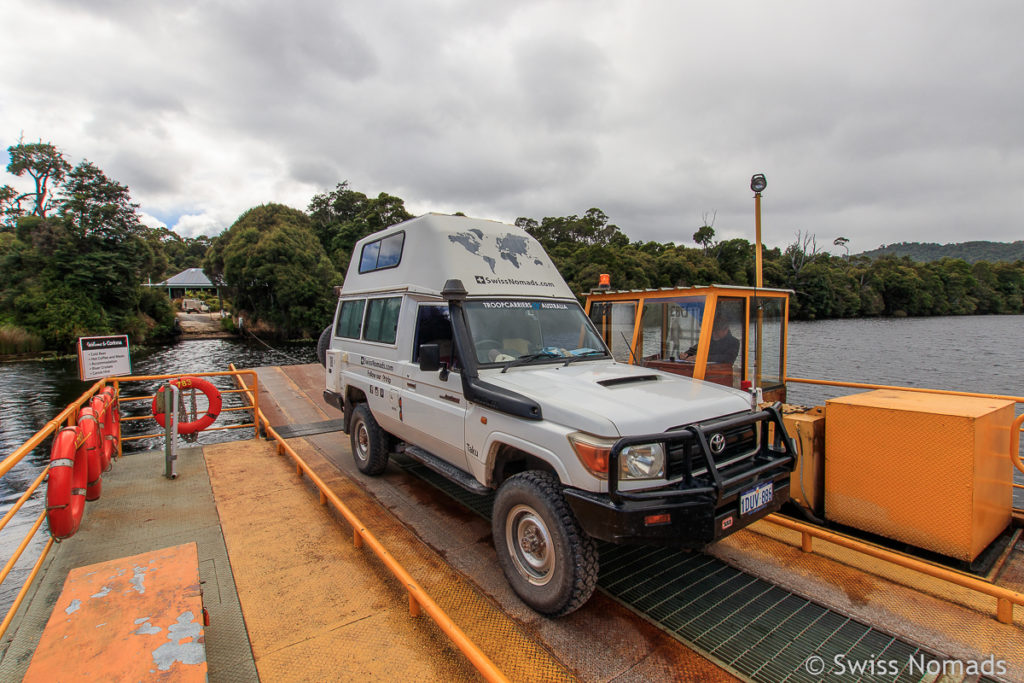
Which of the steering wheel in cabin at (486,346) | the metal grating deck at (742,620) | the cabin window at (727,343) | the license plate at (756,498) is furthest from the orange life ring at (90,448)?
the cabin window at (727,343)

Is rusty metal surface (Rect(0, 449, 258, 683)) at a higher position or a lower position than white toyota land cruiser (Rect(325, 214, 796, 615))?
lower

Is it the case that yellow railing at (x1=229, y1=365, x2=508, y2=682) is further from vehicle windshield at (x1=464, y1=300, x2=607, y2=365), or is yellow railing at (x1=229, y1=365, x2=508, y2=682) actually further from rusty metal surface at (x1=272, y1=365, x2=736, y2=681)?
vehicle windshield at (x1=464, y1=300, x2=607, y2=365)

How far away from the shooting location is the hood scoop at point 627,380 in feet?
11.3

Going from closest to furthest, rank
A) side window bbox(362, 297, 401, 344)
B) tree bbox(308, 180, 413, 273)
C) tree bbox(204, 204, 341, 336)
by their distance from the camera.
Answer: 1. side window bbox(362, 297, 401, 344)
2. tree bbox(204, 204, 341, 336)
3. tree bbox(308, 180, 413, 273)

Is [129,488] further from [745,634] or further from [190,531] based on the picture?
[745,634]

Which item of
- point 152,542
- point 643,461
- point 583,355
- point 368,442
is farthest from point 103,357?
point 643,461

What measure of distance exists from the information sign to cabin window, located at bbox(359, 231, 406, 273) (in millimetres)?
3395

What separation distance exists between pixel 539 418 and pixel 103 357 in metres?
6.55

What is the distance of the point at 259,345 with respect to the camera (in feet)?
135

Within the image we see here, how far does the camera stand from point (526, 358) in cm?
402

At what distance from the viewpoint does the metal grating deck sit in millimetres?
2602

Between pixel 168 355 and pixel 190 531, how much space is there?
36.8 m

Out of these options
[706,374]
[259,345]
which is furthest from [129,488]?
[259,345]

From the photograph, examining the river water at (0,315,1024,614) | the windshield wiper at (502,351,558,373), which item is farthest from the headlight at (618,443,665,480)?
the river water at (0,315,1024,614)
